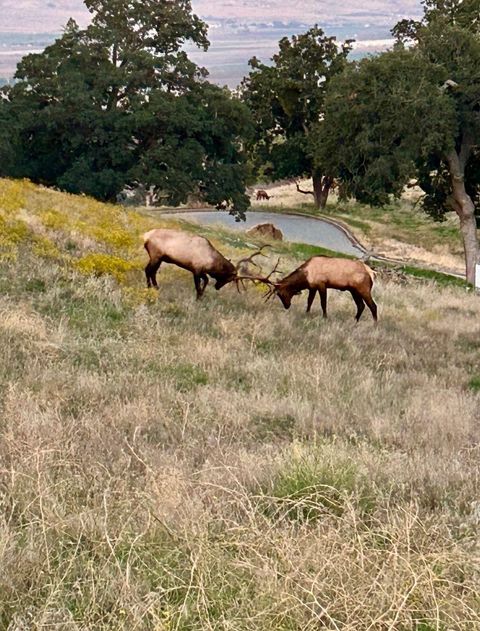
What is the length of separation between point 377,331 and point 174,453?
7.89 m

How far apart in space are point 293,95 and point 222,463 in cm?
4829

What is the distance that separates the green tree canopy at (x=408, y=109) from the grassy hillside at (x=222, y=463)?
13140 millimetres

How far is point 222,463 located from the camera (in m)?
4.88

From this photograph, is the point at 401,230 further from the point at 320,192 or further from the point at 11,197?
the point at 11,197

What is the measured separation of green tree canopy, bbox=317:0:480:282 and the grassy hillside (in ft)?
43.1

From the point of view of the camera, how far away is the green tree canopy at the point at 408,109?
76.3 ft

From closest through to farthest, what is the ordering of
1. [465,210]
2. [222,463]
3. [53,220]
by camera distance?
[222,463], [53,220], [465,210]

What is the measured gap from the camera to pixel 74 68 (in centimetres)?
3566

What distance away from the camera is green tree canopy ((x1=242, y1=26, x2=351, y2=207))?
48.7 meters

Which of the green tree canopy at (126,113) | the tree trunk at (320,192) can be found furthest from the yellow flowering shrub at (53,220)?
the tree trunk at (320,192)

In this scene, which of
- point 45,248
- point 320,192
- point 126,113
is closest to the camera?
point 45,248

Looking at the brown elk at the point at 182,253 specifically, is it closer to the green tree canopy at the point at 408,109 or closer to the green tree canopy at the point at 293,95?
the green tree canopy at the point at 408,109

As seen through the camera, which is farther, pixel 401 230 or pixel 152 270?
pixel 401 230

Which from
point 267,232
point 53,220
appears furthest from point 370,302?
point 267,232
